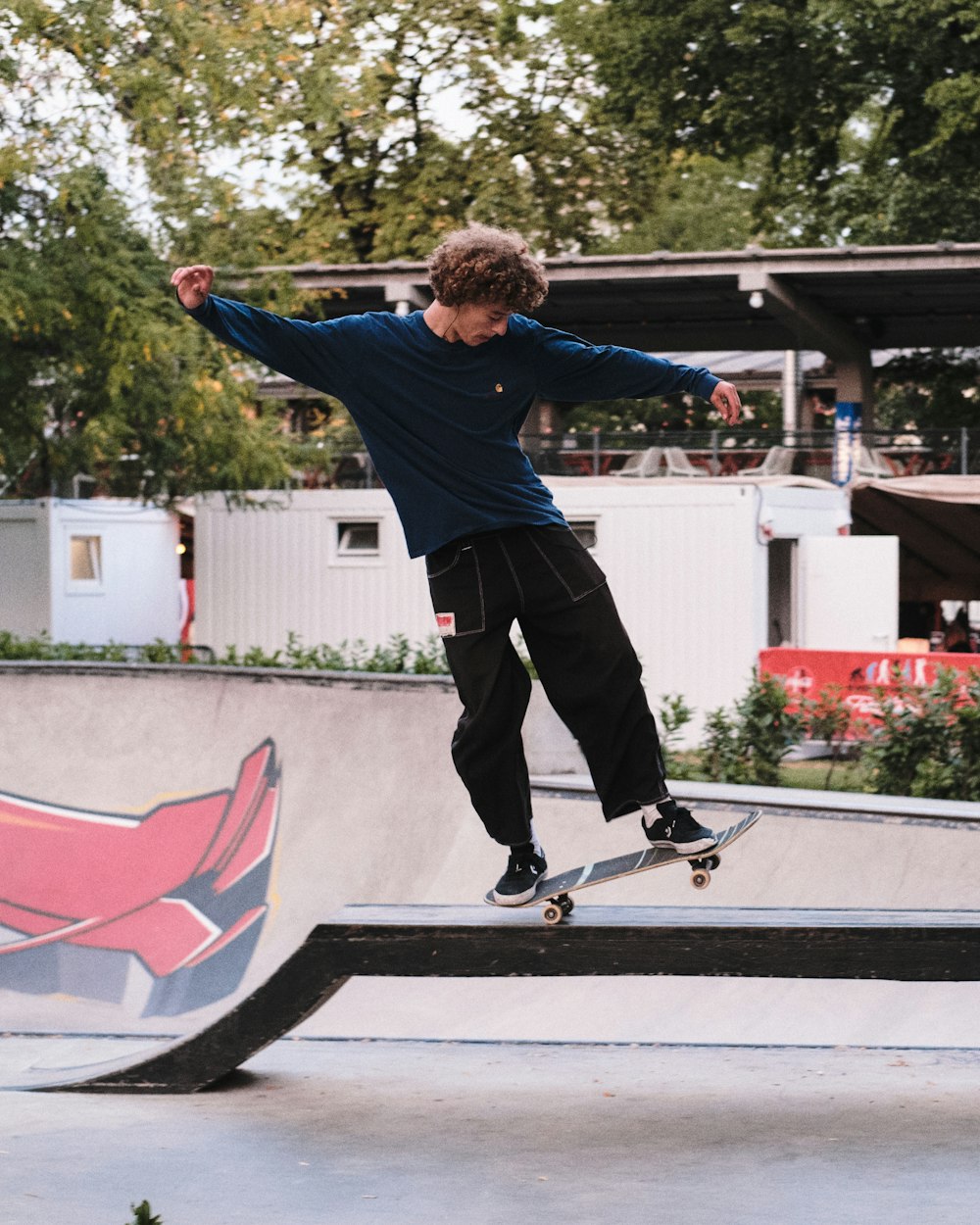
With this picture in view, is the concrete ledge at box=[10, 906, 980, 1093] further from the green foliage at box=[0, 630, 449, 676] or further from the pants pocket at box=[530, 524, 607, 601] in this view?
the green foliage at box=[0, 630, 449, 676]

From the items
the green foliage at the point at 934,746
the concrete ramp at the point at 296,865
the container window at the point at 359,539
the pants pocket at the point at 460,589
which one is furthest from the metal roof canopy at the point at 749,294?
the pants pocket at the point at 460,589

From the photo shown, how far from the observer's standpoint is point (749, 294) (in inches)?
819

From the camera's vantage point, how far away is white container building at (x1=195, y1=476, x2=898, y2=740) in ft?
53.0

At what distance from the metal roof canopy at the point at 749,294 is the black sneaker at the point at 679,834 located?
1327 centimetres

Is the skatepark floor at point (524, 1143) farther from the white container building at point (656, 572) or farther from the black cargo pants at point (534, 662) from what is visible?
the white container building at point (656, 572)

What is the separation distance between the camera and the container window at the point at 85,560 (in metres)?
19.1

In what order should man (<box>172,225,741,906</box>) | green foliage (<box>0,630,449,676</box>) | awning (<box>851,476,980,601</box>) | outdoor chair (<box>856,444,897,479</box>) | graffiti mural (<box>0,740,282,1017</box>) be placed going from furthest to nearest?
1. outdoor chair (<box>856,444,897,479</box>)
2. awning (<box>851,476,980,601</box>)
3. green foliage (<box>0,630,449,676</box>)
4. graffiti mural (<box>0,740,282,1017</box>)
5. man (<box>172,225,741,906</box>)

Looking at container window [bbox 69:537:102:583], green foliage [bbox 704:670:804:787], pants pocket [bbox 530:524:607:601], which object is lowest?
green foliage [bbox 704:670:804:787]

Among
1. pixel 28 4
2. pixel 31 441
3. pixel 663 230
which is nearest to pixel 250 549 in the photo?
pixel 31 441

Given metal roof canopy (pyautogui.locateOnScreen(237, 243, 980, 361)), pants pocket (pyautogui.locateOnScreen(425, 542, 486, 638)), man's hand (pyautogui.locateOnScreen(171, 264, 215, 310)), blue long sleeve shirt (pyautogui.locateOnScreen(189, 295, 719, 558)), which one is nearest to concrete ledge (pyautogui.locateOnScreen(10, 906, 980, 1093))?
pants pocket (pyautogui.locateOnScreen(425, 542, 486, 638))

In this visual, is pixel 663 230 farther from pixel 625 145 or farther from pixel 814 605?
pixel 814 605

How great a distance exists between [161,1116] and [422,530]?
2.15 meters

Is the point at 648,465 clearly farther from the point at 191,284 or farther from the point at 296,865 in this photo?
the point at 191,284

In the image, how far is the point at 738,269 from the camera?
19297 mm
